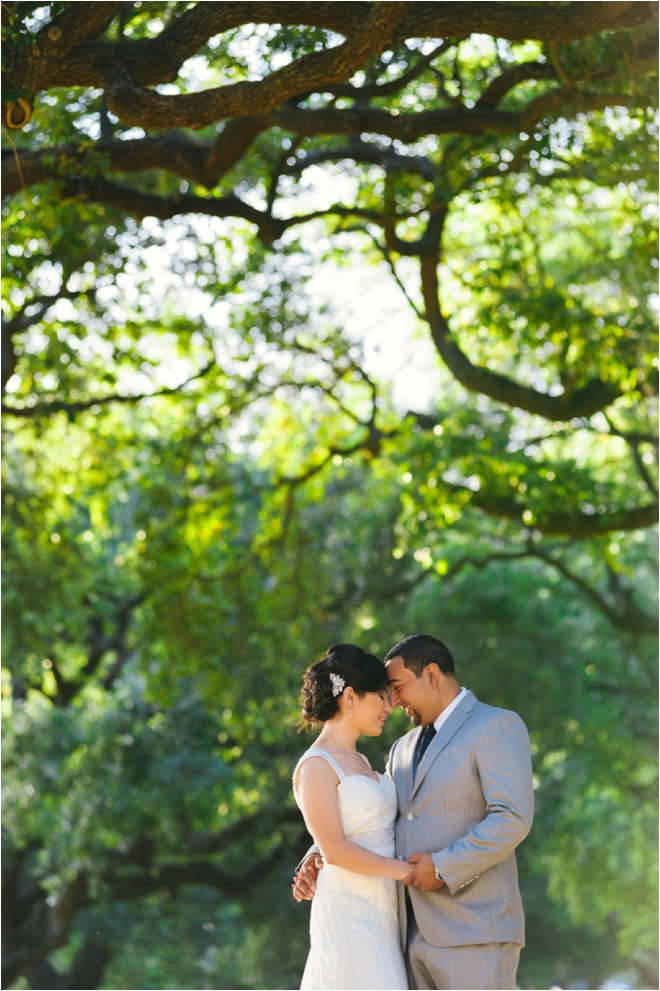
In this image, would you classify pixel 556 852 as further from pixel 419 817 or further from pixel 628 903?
pixel 419 817

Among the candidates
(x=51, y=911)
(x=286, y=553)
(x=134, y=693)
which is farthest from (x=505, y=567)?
(x=51, y=911)

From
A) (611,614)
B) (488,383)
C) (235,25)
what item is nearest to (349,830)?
(235,25)

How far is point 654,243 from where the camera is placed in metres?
8.62

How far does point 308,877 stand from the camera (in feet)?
14.9

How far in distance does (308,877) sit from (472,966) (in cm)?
75

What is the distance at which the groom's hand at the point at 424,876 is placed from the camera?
13.6 ft

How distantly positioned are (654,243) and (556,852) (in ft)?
42.1

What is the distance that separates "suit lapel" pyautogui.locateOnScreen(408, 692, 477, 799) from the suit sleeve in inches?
5.0

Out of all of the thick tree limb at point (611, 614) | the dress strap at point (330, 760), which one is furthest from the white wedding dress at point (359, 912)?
the thick tree limb at point (611, 614)

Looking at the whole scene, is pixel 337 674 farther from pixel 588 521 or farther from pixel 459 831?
pixel 588 521

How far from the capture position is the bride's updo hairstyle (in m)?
4.48

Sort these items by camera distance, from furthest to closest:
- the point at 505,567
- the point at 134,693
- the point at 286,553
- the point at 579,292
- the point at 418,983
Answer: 1. the point at 505,567
2. the point at 134,693
3. the point at 286,553
4. the point at 579,292
5. the point at 418,983

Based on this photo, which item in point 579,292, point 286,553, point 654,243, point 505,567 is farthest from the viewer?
point 505,567

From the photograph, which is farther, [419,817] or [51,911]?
[51,911]
